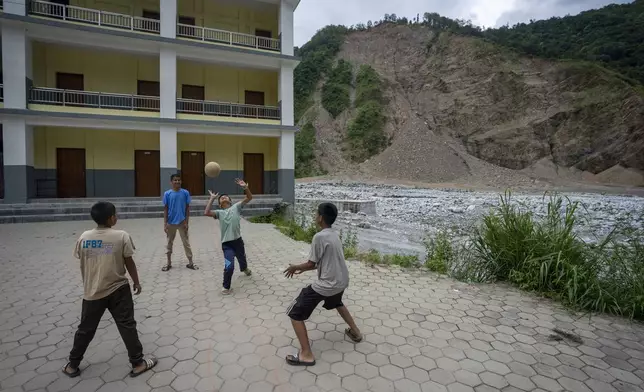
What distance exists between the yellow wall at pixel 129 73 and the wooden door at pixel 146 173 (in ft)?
9.47

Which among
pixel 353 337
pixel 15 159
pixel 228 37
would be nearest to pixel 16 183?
pixel 15 159

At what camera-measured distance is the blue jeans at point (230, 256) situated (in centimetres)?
459

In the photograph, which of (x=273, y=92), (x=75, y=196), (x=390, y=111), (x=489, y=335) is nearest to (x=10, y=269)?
(x=489, y=335)

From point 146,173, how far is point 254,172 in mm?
5044

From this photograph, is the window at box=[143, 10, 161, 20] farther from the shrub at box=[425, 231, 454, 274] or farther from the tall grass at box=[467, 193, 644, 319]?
the tall grass at box=[467, 193, 644, 319]

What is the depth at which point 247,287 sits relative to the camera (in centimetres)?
489

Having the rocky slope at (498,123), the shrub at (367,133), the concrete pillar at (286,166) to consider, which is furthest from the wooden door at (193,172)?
the shrub at (367,133)

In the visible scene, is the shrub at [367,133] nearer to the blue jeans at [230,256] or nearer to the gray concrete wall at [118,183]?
the gray concrete wall at [118,183]

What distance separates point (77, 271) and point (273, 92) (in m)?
14.4

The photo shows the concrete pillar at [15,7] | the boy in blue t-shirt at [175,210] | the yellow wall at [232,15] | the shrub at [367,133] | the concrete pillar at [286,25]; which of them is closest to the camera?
the boy in blue t-shirt at [175,210]

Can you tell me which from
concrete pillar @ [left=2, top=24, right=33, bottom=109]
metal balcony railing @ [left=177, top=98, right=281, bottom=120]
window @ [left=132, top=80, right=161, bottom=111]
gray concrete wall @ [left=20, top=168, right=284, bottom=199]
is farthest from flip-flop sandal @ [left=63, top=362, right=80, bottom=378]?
window @ [left=132, top=80, right=161, bottom=111]

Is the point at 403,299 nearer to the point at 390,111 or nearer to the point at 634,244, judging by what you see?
the point at 634,244

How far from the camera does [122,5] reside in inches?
598

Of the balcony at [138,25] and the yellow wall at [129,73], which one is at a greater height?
the balcony at [138,25]
